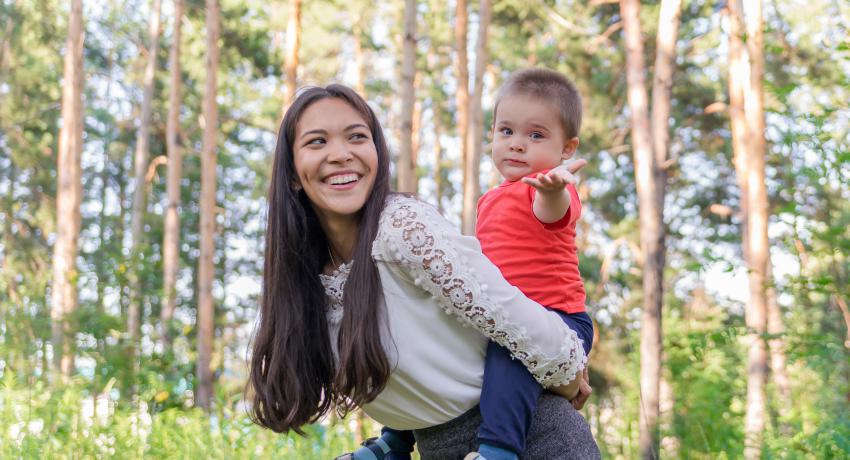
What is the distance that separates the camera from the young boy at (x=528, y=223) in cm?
213

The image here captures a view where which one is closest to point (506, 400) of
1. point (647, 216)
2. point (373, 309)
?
point (373, 309)

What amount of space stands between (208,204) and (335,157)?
1311 cm

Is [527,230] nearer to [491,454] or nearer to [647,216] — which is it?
[491,454]

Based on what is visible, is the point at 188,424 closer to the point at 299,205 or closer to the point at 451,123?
the point at 299,205

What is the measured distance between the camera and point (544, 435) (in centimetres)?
227

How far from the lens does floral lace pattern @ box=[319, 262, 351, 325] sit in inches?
90.4

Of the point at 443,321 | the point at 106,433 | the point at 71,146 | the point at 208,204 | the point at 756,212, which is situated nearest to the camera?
the point at 443,321

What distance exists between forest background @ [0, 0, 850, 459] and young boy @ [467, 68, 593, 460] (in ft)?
2.47

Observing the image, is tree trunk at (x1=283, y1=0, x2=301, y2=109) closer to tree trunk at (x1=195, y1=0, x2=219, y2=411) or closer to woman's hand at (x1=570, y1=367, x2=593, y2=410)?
tree trunk at (x1=195, y1=0, x2=219, y2=411)

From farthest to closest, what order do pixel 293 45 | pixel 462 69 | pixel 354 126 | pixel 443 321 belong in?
pixel 462 69 < pixel 293 45 < pixel 354 126 < pixel 443 321

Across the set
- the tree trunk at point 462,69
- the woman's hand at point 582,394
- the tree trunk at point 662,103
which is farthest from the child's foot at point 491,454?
the tree trunk at point 462,69

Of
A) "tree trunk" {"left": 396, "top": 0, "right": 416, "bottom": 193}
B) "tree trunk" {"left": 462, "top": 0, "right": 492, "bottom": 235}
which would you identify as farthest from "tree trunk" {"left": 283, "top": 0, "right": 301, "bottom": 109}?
"tree trunk" {"left": 396, "top": 0, "right": 416, "bottom": 193}

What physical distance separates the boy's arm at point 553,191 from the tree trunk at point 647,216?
7.86m

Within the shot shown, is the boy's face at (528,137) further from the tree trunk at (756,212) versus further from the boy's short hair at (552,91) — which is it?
the tree trunk at (756,212)
